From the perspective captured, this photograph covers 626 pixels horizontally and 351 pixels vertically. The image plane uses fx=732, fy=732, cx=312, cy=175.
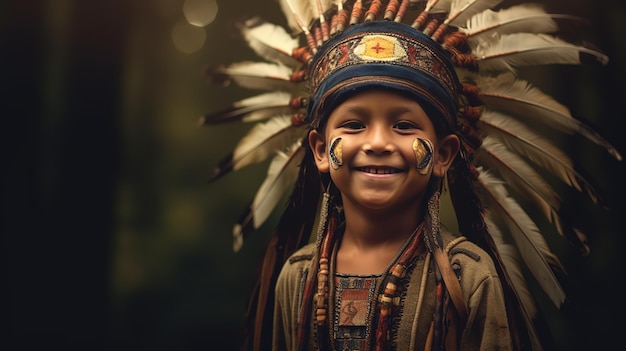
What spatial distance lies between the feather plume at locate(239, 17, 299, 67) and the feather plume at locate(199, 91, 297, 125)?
0.10 meters

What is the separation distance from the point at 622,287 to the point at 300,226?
98 centimetres

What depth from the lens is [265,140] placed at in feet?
7.04

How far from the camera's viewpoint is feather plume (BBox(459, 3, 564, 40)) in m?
1.95

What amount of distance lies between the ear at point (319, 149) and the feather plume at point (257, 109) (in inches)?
7.3

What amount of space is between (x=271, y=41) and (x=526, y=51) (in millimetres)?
725

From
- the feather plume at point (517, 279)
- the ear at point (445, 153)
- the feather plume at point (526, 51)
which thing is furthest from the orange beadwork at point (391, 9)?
the feather plume at point (517, 279)

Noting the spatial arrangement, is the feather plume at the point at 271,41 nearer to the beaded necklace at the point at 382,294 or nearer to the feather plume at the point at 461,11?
the feather plume at the point at 461,11

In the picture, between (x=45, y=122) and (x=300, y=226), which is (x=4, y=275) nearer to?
(x=45, y=122)

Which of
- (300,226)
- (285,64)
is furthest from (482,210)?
(285,64)

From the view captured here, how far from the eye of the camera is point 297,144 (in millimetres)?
2139

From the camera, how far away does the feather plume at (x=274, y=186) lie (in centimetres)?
213

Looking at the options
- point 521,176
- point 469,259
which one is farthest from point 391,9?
point 469,259

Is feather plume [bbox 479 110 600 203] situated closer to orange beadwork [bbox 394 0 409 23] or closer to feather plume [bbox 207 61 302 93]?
orange beadwork [bbox 394 0 409 23]

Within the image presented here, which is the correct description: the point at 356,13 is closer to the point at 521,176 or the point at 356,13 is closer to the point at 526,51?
the point at 526,51
